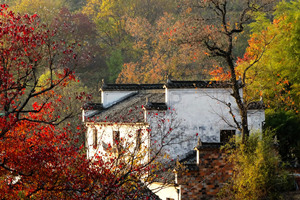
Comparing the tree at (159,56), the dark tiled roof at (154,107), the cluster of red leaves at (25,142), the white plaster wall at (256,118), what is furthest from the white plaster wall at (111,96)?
the cluster of red leaves at (25,142)

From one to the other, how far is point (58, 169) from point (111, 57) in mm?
45516

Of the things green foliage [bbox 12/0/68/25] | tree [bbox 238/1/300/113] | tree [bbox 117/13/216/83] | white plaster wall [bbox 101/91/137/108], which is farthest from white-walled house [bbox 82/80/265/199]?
green foliage [bbox 12/0/68/25]

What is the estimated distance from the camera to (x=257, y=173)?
2248cm

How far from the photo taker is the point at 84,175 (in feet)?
66.6

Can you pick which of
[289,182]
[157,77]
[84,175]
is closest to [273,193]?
[289,182]

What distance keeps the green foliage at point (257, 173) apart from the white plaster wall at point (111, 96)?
16075 millimetres

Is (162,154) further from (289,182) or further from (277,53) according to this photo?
(277,53)

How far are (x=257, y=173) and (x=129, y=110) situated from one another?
40.9ft

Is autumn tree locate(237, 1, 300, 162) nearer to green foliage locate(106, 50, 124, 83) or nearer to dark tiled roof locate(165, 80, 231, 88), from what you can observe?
dark tiled roof locate(165, 80, 231, 88)

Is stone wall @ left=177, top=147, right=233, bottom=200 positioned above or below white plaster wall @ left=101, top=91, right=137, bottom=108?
below

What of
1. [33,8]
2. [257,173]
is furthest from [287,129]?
[33,8]

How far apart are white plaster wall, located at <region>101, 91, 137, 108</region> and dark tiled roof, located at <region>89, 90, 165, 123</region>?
553 millimetres

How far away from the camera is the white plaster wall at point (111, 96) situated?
1515 inches

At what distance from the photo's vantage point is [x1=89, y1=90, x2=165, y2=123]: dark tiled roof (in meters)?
32.0
